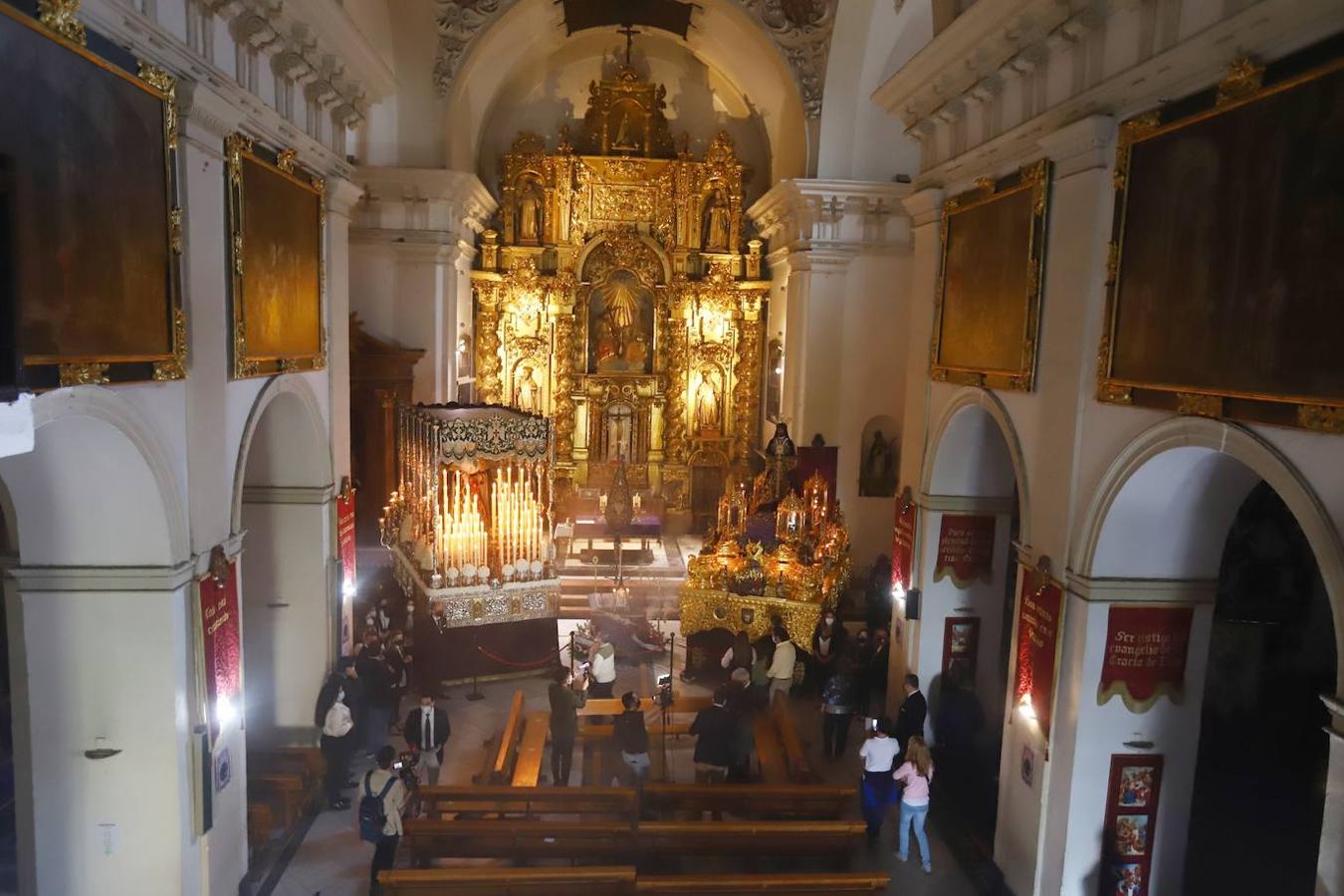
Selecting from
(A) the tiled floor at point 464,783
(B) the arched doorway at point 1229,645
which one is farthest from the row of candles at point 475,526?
(B) the arched doorway at point 1229,645

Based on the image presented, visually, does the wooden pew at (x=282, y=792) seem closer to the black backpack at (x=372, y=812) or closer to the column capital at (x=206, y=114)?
the black backpack at (x=372, y=812)

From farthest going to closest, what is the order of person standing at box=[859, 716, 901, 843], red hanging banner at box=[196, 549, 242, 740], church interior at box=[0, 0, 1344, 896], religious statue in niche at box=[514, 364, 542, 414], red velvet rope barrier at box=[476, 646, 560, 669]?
1. religious statue in niche at box=[514, 364, 542, 414]
2. red velvet rope barrier at box=[476, 646, 560, 669]
3. person standing at box=[859, 716, 901, 843]
4. red hanging banner at box=[196, 549, 242, 740]
5. church interior at box=[0, 0, 1344, 896]

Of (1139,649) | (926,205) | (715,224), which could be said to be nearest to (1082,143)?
(926,205)

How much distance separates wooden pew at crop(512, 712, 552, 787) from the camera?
9.16 meters

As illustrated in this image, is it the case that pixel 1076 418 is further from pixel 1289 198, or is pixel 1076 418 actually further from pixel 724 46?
pixel 724 46

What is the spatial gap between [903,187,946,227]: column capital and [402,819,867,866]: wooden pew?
6504 millimetres

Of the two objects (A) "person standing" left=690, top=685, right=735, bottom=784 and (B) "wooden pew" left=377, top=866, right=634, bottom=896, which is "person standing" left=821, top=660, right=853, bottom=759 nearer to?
(A) "person standing" left=690, top=685, right=735, bottom=784

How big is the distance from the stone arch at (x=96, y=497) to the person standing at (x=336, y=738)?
3.32m

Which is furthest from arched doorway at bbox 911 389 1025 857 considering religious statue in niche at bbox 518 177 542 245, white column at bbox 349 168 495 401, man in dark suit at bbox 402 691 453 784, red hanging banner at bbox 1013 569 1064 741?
religious statue in niche at bbox 518 177 542 245

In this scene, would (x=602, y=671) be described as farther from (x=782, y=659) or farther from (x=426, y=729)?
(x=426, y=729)

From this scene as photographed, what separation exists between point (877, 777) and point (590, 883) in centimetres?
304

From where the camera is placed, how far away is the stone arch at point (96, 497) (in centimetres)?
585

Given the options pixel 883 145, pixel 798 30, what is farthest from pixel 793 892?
pixel 798 30

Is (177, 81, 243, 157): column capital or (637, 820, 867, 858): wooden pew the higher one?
(177, 81, 243, 157): column capital
